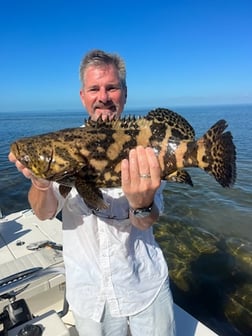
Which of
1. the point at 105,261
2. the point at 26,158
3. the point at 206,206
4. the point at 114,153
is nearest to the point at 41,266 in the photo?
the point at 105,261

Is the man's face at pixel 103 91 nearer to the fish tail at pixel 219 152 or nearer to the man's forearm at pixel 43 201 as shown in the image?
the man's forearm at pixel 43 201

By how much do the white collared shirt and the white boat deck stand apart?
0.82 meters

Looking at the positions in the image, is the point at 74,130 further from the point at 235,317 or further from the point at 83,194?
the point at 235,317

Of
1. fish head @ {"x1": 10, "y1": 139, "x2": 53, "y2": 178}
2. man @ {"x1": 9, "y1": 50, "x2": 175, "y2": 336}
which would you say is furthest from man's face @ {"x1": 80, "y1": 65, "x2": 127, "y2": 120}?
fish head @ {"x1": 10, "y1": 139, "x2": 53, "y2": 178}

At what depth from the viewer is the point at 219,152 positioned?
311 cm

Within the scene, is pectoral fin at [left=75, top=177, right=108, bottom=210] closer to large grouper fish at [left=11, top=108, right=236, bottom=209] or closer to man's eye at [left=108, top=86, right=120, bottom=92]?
large grouper fish at [left=11, top=108, right=236, bottom=209]

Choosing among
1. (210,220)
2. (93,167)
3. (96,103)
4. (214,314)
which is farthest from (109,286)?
(210,220)

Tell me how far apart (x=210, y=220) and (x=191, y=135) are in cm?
994

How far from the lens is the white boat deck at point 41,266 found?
164 inches

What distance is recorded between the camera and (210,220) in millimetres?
12352

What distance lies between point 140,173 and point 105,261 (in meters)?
1.17

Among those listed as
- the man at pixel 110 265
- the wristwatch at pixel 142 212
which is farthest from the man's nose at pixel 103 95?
the wristwatch at pixel 142 212

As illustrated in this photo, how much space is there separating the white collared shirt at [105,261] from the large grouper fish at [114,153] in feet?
1.36

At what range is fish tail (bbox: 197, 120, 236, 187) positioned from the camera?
3080 mm
